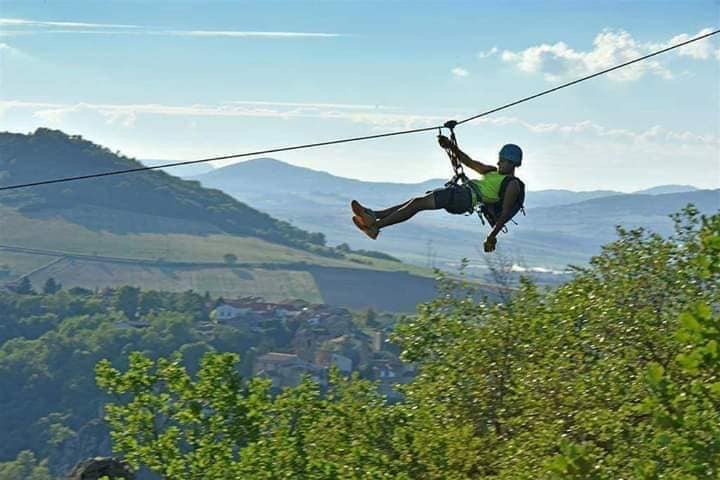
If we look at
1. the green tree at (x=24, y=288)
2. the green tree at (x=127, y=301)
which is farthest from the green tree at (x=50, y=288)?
the green tree at (x=127, y=301)

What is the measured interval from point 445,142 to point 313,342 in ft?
522

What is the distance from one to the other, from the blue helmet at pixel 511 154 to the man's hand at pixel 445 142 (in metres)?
0.63

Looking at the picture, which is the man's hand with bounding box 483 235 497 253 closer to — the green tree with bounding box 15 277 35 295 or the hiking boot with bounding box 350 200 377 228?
the hiking boot with bounding box 350 200 377 228

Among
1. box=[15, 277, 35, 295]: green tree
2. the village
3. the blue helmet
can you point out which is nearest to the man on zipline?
the blue helmet

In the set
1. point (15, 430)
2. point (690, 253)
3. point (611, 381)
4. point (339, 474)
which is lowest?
point (15, 430)

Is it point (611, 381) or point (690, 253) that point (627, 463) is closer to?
point (611, 381)

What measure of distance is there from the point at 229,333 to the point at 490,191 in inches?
5908

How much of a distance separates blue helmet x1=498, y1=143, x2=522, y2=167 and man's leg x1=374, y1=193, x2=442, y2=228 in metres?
1.11

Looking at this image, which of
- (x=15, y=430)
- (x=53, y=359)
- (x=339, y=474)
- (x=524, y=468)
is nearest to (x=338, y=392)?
(x=339, y=474)

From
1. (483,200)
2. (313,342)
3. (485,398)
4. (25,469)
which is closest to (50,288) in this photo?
(313,342)

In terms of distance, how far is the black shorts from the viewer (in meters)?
13.5

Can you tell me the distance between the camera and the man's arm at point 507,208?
1378cm

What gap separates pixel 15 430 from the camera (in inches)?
5123

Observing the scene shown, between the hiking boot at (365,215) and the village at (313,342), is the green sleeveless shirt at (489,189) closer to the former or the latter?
the hiking boot at (365,215)
